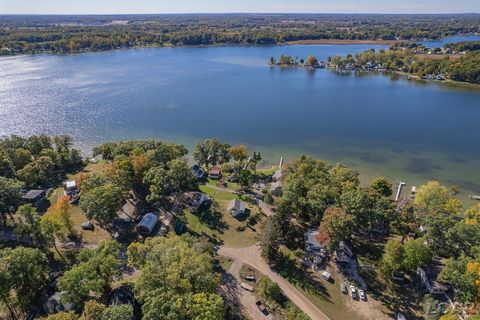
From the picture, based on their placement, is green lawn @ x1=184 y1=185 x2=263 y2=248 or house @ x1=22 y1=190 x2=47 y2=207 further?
house @ x1=22 y1=190 x2=47 y2=207

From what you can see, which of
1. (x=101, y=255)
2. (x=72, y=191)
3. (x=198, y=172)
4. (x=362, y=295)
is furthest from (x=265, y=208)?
(x=72, y=191)

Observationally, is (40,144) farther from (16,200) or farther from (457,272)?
(457,272)

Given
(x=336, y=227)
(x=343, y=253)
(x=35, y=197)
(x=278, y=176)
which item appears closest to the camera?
(x=336, y=227)

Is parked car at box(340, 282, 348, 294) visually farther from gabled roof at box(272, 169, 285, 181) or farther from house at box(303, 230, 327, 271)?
gabled roof at box(272, 169, 285, 181)

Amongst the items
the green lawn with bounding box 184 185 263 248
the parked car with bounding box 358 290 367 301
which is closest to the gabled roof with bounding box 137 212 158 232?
the green lawn with bounding box 184 185 263 248

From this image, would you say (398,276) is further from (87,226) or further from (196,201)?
(87,226)

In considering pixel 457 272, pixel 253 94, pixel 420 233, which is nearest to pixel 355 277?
pixel 457 272
